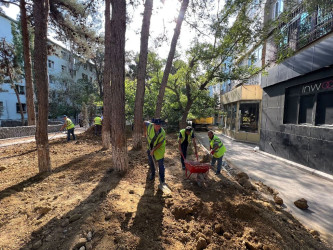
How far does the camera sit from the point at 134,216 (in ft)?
9.68

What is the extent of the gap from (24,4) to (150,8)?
9795mm

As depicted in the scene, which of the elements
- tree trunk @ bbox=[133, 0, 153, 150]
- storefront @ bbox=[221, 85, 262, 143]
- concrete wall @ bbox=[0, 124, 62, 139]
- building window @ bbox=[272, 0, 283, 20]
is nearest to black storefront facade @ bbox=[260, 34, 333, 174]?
storefront @ bbox=[221, 85, 262, 143]

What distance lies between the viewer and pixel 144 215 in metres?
3.01

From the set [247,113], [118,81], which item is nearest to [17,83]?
[118,81]

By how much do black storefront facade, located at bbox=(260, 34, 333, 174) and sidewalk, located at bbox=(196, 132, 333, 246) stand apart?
0.64 meters

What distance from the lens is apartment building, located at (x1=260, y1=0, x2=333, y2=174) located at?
6.31 m

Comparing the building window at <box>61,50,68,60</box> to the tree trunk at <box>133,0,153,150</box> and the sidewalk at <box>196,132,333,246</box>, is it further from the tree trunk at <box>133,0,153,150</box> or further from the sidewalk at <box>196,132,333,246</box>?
the sidewalk at <box>196,132,333,246</box>

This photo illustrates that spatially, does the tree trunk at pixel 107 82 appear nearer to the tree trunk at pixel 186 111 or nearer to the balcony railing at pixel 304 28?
the tree trunk at pixel 186 111

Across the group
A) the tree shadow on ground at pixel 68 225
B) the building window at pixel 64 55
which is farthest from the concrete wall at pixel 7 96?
the tree shadow on ground at pixel 68 225

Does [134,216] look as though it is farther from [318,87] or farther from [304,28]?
[304,28]

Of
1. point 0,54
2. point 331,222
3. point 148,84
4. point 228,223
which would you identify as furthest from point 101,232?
point 0,54

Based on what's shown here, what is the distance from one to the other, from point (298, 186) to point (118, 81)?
20.4 ft

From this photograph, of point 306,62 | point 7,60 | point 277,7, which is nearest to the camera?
point 306,62

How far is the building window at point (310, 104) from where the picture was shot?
21.2 feet
